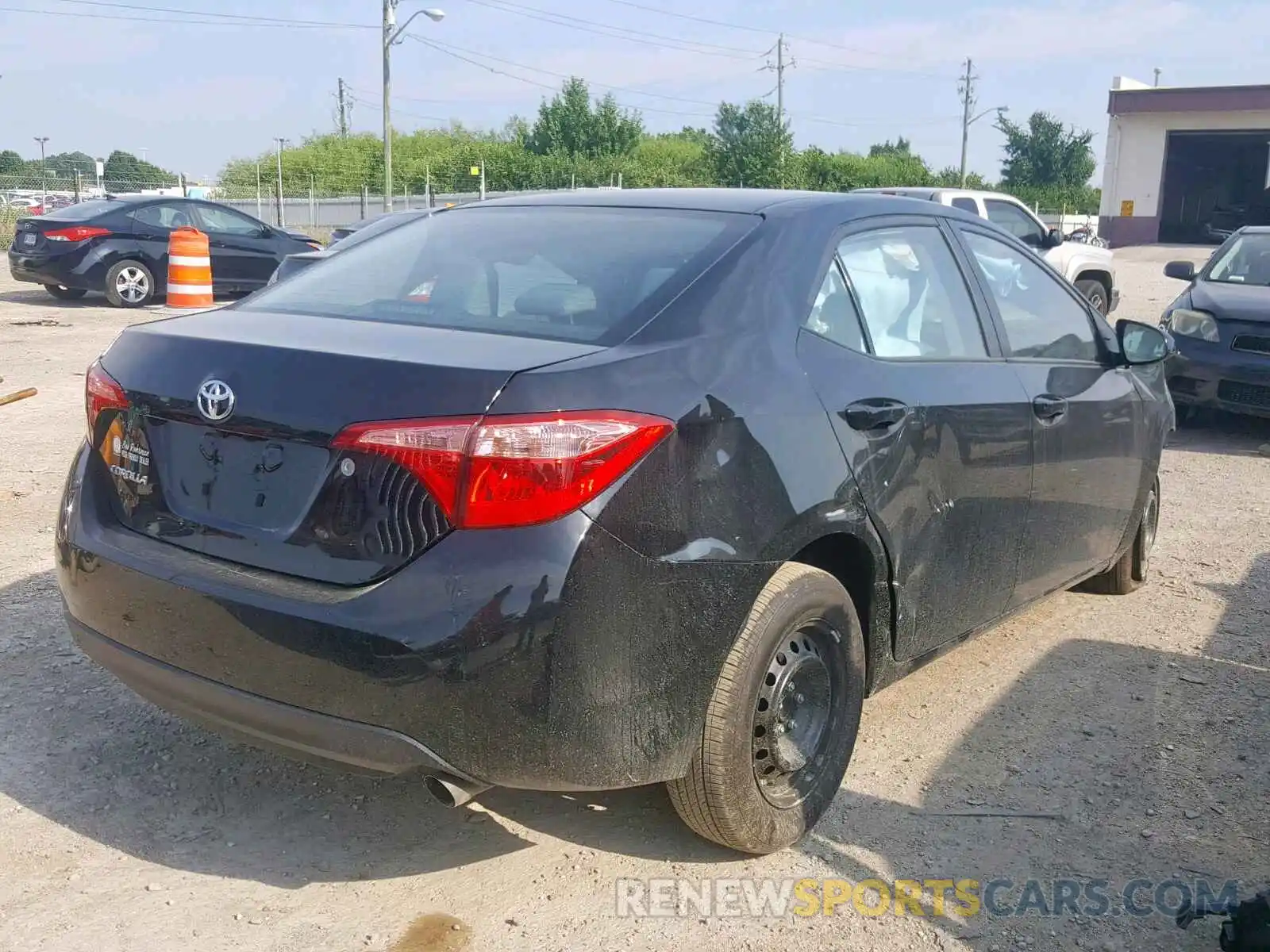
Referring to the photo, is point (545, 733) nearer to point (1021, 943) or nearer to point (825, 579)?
point (825, 579)

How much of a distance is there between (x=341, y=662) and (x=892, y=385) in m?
1.66

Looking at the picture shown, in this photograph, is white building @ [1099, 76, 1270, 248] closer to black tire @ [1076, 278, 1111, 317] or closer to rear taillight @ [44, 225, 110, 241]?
black tire @ [1076, 278, 1111, 317]

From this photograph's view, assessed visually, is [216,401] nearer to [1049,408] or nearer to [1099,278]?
[1049,408]

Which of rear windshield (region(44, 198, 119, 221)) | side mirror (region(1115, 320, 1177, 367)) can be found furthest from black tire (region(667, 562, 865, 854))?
rear windshield (region(44, 198, 119, 221))

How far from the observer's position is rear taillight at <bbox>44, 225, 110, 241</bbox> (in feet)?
50.2

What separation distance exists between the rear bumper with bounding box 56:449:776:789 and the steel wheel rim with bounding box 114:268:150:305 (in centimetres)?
1413

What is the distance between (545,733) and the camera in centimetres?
253

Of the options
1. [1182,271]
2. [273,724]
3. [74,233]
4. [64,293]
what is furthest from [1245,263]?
[64,293]

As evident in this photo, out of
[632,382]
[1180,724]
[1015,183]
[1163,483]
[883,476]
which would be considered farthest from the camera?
[1015,183]

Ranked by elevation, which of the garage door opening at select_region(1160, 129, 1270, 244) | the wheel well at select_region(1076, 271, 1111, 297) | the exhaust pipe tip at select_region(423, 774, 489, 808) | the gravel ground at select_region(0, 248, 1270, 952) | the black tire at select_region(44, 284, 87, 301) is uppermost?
the garage door opening at select_region(1160, 129, 1270, 244)

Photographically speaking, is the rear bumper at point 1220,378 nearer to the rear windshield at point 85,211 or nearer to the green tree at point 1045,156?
the rear windshield at point 85,211

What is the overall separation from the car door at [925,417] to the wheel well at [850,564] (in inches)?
3.5

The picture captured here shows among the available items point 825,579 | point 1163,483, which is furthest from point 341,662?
point 1163,483

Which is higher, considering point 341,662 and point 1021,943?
point 341,662
